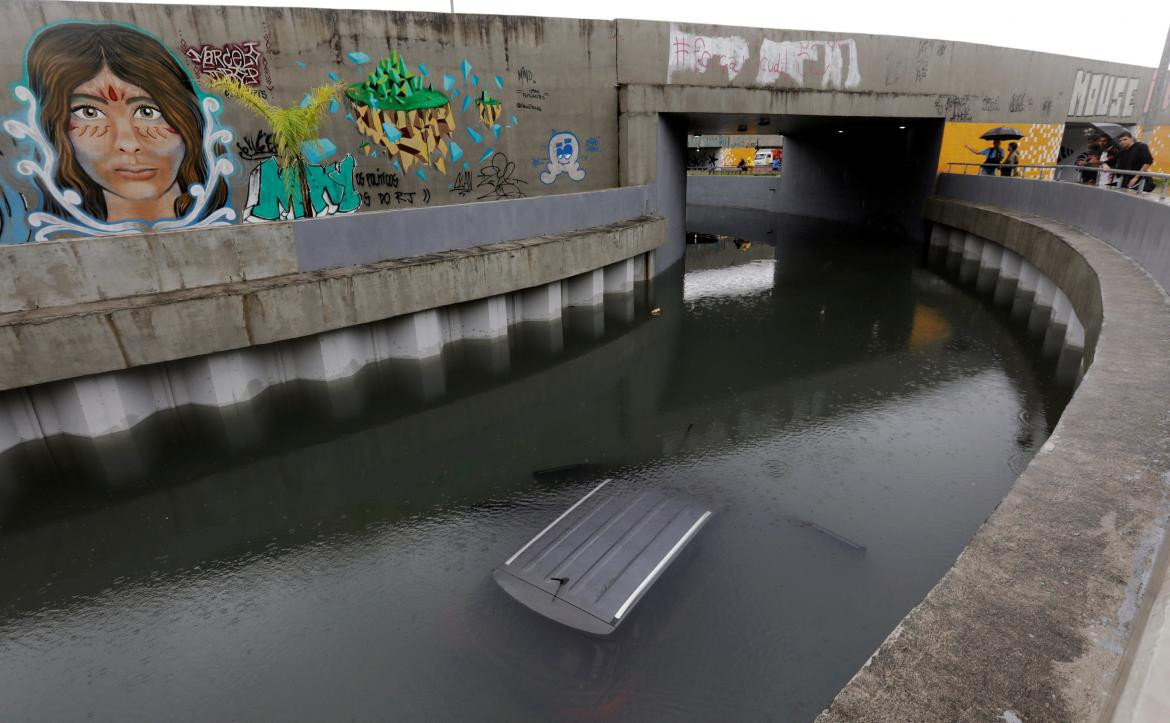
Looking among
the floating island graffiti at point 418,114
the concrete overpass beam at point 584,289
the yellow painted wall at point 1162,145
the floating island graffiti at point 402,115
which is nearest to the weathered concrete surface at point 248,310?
the concrete overpass beam at point 584,289

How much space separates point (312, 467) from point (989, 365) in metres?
15.2

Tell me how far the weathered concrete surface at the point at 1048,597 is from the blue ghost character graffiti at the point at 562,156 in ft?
54.1

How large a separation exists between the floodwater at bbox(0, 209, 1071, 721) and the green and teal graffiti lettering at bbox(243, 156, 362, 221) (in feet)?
17.9

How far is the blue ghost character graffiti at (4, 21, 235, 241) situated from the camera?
12766 millimetres

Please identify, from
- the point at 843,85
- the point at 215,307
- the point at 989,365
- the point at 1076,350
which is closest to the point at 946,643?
the point at 215,307

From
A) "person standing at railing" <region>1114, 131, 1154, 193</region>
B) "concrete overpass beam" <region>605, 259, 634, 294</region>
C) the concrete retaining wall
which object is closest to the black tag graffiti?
the concrete retaining wall

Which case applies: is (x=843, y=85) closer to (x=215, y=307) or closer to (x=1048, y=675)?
(x=215, y=307)

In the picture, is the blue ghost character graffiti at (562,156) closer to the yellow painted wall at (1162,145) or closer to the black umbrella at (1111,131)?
the black umbrella at (1111,131)

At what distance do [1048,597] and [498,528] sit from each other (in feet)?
21.9

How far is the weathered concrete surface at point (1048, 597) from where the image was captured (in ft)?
10.1

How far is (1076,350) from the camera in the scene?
14367 mm

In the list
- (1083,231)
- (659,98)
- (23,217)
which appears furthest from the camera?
(659,98)

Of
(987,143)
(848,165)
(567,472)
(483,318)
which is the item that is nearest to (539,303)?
(483,318)

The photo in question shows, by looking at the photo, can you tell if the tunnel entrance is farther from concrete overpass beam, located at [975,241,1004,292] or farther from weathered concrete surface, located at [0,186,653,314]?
weathered concrete surface, located at [0,186,653,314]
